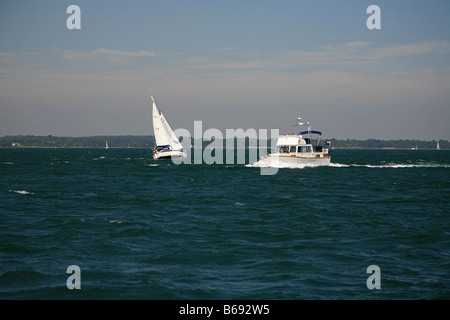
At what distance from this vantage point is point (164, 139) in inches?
3757

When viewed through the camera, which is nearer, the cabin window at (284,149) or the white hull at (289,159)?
the white hull at (289,159)

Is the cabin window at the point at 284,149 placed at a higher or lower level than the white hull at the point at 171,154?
higher

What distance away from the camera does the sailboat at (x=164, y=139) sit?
94062 mm

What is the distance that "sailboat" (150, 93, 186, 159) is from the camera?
94062 mm

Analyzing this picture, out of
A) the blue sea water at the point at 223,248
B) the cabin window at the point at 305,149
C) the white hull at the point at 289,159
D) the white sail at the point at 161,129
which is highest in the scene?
the white sail at the point at 161,129

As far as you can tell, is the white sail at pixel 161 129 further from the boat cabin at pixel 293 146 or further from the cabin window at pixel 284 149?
the cabin window at pixel 284 149

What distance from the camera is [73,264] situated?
14.8 m

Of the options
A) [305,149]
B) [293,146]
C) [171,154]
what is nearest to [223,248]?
[293,146]

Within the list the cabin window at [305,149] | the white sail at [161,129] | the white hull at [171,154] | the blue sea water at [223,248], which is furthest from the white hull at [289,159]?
the white hull at [171,154]

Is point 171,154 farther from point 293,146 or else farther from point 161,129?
point 293,146

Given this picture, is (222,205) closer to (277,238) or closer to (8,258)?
(277,238)

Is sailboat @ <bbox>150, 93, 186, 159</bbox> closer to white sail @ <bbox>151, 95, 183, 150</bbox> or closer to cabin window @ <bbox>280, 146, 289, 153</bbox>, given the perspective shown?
white sail @ <bbox>151, 95, 183, 150</bbox>

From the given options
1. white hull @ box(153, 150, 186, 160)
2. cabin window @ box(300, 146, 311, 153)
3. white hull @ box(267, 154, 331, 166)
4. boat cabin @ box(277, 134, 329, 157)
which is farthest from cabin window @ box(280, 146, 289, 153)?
white hull @ box(153, 150, 186, 160)

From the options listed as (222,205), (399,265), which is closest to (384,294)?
(399,265)
